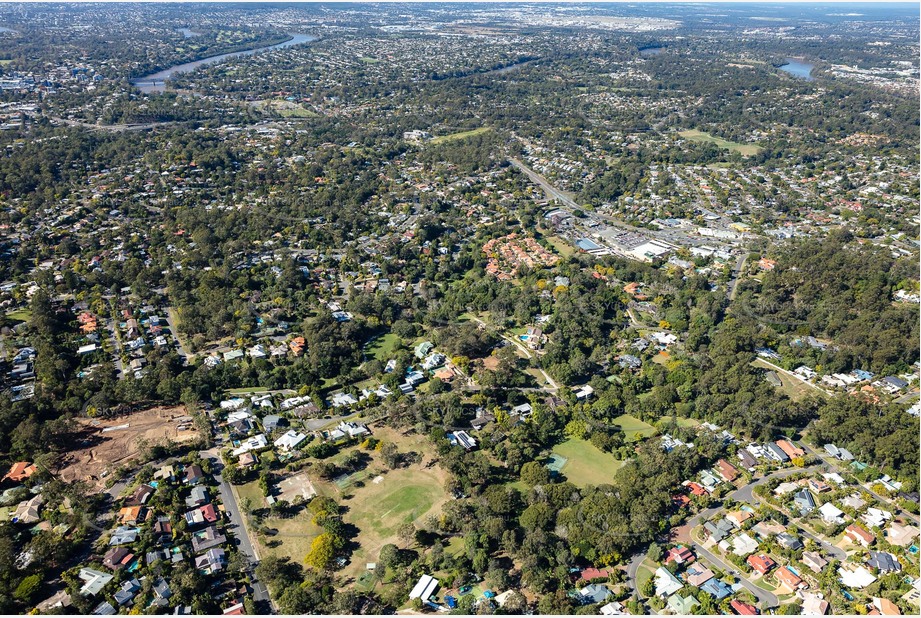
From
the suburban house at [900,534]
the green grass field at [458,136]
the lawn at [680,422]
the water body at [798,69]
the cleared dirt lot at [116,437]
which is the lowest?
the suburban house at [900,534]

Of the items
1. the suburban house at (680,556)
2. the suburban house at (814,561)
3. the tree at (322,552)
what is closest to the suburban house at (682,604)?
the suburban house at (680,556)

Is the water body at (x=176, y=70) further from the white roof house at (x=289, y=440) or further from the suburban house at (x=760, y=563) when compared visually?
the suburban house at (x=760, y=563)

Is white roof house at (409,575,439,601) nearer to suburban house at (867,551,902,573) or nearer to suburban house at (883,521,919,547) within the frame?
suburban house at (867,551,902,573)

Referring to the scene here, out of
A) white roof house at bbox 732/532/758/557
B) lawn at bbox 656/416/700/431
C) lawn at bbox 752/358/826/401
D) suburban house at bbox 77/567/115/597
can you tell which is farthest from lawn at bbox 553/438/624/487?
suburban house at bbox 77/567/115/597

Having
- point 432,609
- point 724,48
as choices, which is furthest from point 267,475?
point 724,48

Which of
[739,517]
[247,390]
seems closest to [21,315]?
[247,390]

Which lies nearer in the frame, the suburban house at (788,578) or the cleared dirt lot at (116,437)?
the suburban house at (788,578)
